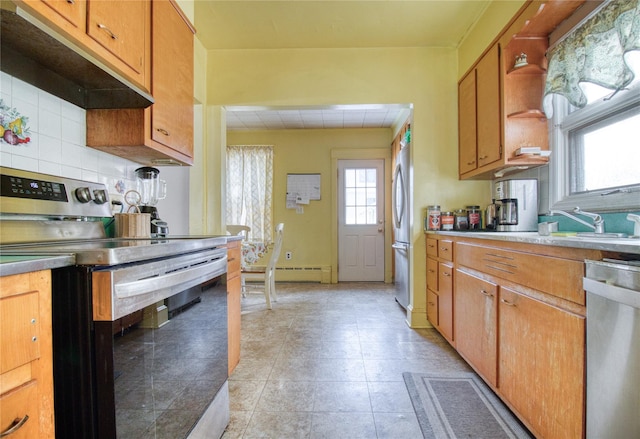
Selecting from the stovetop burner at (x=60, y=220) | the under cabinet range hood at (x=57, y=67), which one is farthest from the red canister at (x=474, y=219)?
the under cabinet range hood at (x=57, y=67)

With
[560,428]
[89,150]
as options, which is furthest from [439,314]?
[89,150]

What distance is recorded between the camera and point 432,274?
246cm

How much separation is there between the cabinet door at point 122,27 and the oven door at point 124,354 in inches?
38.6

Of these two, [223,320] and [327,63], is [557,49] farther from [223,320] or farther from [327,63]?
[223,320]

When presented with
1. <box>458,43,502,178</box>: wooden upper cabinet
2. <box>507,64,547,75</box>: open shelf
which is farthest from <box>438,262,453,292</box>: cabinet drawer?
<box>507,64,547,75</box>: open shelf

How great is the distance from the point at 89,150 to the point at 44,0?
0.69m

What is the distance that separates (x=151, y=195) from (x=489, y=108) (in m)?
2.41

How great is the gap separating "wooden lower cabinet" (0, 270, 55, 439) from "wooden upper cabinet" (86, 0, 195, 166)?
1055 millimetres

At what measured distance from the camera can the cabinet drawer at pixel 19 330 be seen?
539 mm

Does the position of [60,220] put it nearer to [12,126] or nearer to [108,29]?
[12,126]

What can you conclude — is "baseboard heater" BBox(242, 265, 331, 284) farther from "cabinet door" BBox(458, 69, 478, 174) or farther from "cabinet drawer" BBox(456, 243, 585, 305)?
"cabinet drawer" BBox(456, 243, 585, 305)

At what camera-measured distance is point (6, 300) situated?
21.5 inches

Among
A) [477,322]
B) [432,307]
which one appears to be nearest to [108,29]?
[477,322]

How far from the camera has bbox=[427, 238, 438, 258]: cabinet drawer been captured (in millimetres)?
2371
